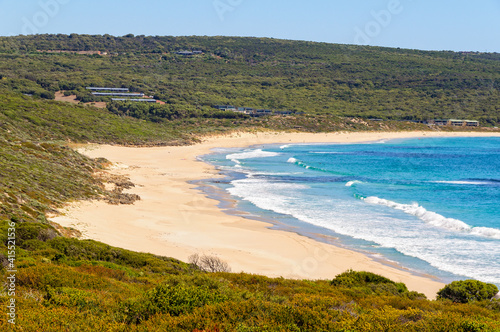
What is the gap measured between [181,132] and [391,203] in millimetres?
52084

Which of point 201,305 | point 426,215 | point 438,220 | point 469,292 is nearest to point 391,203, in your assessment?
point 426,215

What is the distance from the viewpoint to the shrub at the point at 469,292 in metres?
11.8

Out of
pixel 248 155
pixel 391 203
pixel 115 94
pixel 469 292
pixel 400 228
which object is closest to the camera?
pixel 469 292

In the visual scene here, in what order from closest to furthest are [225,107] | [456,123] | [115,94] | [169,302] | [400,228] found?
1. [169,302]
2. [400,228]
3. [115,94]
4. [225,107]
5. [456,123]

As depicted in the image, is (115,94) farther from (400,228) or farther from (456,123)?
(400,228)

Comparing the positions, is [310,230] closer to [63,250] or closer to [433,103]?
[63,250]

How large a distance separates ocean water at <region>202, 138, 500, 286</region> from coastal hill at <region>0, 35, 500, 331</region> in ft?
21.1

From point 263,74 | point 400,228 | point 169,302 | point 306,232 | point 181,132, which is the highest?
point 263,74

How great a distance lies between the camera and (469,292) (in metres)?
11.8

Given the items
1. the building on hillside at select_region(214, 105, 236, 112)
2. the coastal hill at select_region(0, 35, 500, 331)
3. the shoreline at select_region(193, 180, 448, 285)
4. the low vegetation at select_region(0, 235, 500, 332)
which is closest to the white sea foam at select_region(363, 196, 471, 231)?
the shoreline at select_region(193, 180, 448, 285)

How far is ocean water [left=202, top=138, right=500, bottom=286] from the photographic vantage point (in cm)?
1830

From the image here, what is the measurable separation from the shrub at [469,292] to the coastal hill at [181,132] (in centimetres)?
8

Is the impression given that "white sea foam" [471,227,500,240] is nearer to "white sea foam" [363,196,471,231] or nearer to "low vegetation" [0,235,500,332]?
"white sea foam" [363,196,471,231]

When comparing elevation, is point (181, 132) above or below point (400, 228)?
above
